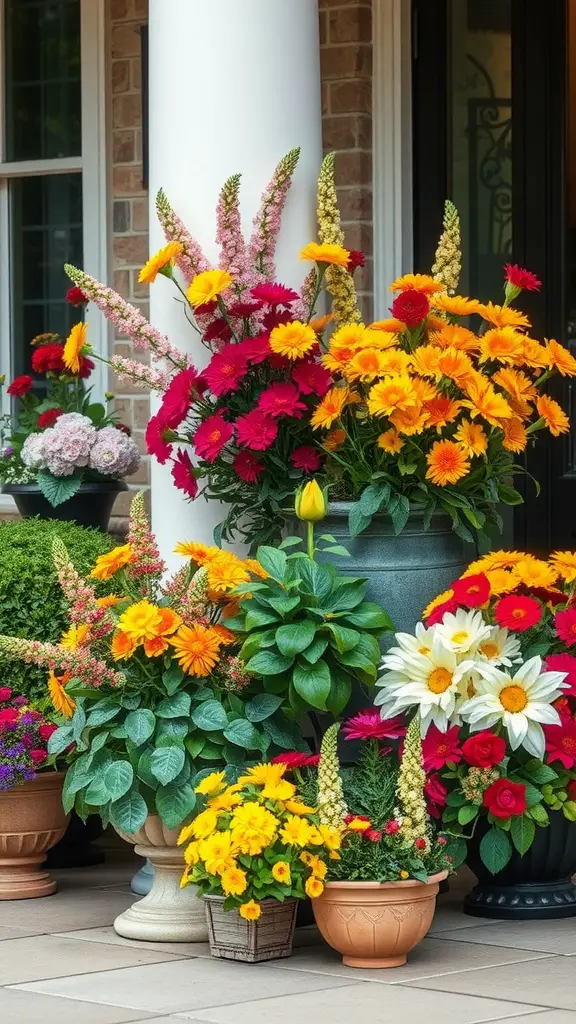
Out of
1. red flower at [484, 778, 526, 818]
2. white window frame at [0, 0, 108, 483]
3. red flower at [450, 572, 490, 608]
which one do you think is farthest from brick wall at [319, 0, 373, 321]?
red flower at [484, 778, 526, 818]

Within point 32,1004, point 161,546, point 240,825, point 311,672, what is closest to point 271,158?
point 161,546

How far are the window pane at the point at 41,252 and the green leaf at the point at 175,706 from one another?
125 inches

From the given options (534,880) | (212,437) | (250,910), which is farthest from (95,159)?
(250,910)

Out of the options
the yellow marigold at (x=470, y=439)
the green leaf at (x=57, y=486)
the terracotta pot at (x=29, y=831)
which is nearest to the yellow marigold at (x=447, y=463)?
the yellow marigold at (x=470, y=439)

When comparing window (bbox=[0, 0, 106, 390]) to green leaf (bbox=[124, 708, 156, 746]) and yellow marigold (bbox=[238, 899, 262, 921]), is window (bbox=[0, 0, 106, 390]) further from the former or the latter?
yellow marigold (bbox=[238, 899, 262, 921])

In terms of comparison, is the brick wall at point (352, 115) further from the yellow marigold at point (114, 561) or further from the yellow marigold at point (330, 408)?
the yellow marigold at point (114, 561)

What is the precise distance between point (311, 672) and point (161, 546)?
994mm

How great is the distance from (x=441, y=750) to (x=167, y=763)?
678mm

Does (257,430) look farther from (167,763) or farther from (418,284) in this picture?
(167,763)

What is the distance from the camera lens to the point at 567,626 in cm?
468

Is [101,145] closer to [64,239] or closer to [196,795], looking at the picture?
[64,239]

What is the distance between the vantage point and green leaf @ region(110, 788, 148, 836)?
451cm

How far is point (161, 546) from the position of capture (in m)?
5.36

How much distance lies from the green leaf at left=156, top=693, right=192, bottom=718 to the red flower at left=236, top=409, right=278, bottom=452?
70 cm
